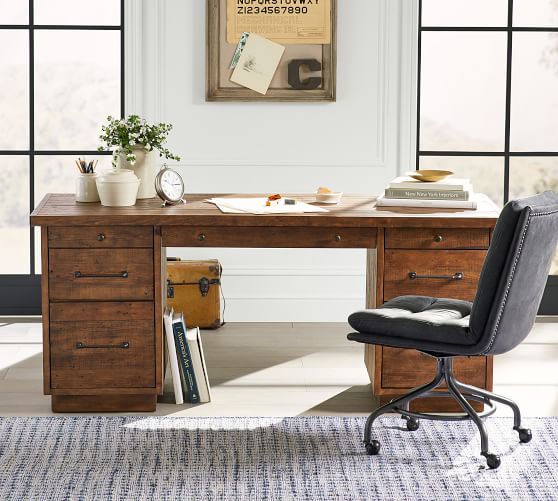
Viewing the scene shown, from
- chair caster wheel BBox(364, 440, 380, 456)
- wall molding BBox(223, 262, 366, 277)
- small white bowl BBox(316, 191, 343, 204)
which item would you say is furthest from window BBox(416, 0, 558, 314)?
chair caster wheel BBox(364, 440, 380, 456)

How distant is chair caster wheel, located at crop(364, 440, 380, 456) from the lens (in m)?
3.36

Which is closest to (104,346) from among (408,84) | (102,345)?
(102,345)

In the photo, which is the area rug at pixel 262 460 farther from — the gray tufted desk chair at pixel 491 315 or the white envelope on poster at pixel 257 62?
the white envelope on poster at pixel 257 62

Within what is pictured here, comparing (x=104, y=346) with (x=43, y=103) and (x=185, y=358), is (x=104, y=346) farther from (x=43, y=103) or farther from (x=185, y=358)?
(x=43, y=103)

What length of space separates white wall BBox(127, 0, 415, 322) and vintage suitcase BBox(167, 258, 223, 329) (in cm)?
24

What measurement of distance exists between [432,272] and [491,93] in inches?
75.3

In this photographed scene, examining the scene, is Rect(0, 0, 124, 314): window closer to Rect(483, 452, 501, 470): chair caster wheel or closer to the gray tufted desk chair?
the gray tufted desk chair

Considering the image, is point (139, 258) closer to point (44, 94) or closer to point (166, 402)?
point (166, 402)

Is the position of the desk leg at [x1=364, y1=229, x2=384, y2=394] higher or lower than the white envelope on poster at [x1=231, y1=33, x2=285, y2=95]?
lower

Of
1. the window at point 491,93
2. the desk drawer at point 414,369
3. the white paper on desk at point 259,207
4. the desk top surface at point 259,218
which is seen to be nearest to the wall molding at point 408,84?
the window at point 491,93

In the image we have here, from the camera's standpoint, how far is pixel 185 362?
12.6ft

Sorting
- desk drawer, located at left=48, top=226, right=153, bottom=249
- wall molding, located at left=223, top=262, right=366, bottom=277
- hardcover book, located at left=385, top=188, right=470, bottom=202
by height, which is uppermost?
hardcover book, located at left=385, top=188, right=470, bottom=202

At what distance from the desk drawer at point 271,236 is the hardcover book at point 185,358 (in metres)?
0.32

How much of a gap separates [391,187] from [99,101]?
6.57ft
